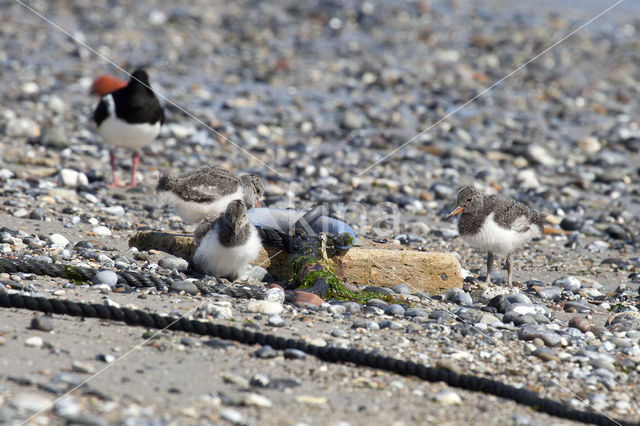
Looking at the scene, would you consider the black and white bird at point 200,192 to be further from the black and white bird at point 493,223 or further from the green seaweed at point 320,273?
the black and white bird at point 493,223

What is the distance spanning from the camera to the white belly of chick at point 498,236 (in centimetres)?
662

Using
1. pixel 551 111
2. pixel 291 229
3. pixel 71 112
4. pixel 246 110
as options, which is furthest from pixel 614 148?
pixel 71 112

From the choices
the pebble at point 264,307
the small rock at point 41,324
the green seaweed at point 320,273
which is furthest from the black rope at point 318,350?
the green seaweed at point 320,273

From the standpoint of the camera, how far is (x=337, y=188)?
33.1 ft

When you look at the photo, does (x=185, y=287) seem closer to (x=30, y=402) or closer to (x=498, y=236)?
(x=30, y=402)

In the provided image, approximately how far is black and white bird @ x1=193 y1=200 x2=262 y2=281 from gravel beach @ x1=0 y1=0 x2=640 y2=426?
14cm

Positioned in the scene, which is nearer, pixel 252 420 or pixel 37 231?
pixel 252 420

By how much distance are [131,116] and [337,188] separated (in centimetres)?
283

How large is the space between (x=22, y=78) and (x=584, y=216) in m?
10.2

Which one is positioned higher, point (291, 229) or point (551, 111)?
point (551, 111)

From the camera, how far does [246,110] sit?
13.5 metres

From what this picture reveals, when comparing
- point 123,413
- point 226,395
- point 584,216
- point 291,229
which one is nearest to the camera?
point 123,413

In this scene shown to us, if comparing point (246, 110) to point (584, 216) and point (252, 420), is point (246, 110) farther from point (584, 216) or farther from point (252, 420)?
point (252, 420)

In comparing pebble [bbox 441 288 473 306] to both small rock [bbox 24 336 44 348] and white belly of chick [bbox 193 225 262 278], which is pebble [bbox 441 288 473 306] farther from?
small rock [bbox 24 336 44 348]
